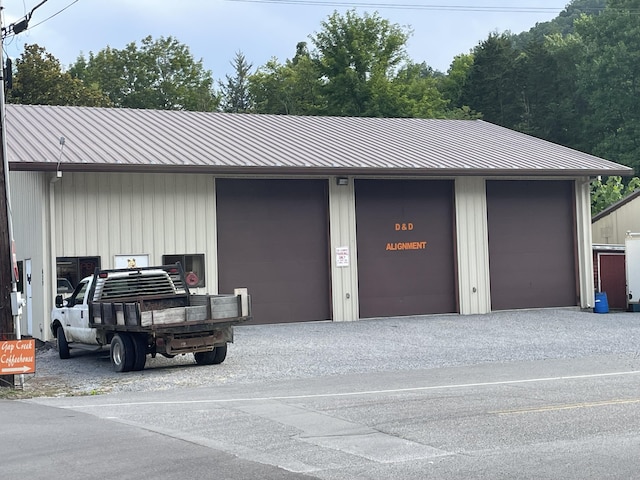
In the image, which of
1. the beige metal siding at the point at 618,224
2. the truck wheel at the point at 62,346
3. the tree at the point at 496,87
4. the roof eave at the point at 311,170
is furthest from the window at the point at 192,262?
the tree at the point at 496,87

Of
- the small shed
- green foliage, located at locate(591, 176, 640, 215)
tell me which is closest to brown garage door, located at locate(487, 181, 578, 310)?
the small shed

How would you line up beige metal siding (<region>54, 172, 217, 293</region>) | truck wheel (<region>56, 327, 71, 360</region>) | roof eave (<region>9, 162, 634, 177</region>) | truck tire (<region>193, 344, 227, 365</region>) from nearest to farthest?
truck tire (<region>193, 344, 227, 365</region>)
truck wheel (<region>56, 327, 71, 360</region>)
roof eave (<region>9, 162, 634, 177</region>)
beige metal siding (<region>54, 172, 217, 293</region>)

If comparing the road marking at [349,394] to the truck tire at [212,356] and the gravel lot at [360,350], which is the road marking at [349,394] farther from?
the truck tire at [212,356]

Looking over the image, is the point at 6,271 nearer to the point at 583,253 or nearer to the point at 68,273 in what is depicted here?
the point at 68,273

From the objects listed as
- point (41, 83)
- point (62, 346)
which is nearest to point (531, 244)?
point (62, 346)

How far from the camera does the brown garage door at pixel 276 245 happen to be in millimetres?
26812

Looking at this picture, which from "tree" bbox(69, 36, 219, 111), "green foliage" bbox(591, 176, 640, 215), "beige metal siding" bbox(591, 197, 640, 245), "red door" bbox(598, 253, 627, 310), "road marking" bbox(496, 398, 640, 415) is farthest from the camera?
"tree" bbox(69, 36, 219, 111)

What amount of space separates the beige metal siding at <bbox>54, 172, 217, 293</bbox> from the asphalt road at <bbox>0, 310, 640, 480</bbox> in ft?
21.0

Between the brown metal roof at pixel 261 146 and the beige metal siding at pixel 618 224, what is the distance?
6.42 meters

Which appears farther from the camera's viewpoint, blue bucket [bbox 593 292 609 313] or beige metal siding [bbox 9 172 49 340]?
blue bucket [bbox 593 292 609 313]

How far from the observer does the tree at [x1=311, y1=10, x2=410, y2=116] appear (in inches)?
2400

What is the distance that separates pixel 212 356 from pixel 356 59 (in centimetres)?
4558

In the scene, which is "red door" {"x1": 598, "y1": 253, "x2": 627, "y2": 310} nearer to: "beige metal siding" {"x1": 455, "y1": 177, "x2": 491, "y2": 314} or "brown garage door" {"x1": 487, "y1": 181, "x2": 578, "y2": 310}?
"brown garage door" {"x1": 487, "y1": 181, "x2": 578, "y2": 310}

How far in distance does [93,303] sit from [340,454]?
10561mm
